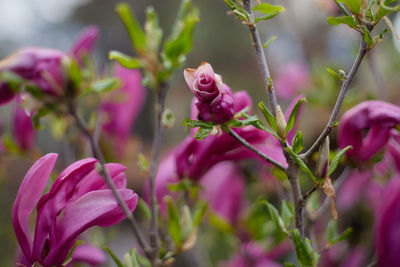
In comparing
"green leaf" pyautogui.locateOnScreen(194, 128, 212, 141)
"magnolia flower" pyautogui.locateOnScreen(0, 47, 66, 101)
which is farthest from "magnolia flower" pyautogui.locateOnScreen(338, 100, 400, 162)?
"magnolia flower" pyautogui.locateOnScreen(0, 47, 66, 101)

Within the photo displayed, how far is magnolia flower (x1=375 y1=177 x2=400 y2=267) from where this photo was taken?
1.38ft

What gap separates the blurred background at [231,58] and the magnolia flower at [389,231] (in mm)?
149

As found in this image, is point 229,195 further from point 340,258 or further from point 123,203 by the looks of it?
point 123,203

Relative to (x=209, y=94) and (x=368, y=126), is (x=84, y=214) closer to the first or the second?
(x=209, y=94)

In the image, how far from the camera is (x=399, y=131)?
0.39 meters

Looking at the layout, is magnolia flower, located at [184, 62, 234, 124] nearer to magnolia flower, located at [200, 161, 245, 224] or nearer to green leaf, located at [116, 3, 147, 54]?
green leaf, located at [116, 3, 147, 54]

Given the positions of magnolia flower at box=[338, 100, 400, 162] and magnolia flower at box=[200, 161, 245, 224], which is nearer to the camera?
magnolia flower at box=[338, 100, 400, 162]

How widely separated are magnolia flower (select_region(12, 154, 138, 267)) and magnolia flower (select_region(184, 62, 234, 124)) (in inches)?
3.9

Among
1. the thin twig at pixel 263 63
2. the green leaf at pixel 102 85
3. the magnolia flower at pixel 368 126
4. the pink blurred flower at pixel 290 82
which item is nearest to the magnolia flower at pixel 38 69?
the green leaf at pixel 102 85

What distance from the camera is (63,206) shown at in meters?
0.35

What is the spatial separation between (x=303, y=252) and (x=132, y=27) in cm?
28

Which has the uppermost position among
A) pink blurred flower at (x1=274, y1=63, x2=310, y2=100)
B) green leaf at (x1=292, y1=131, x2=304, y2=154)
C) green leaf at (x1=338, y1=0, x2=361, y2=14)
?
green leaf at (x1=338, y1=0, x2=361, y2=14)

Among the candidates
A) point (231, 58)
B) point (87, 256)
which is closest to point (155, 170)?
point (87, 256)

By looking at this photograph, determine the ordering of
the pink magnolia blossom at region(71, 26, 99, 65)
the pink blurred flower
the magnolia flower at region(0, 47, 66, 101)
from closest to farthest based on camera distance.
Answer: the magnolia flower at region(0, 47, 66, 101) → the pink magnolia blossom at region(71, 26, 99, 65) → the pink blurred flower
